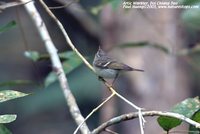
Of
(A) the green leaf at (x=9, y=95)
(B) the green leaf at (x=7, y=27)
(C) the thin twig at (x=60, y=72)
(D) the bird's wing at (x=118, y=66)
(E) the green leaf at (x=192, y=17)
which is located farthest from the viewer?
(E) the green leaf at (x=192, y=17)

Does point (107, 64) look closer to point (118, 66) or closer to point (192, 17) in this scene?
point (118, 66)

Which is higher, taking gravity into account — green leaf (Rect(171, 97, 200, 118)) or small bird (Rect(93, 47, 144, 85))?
green leaf (Rect(171, 97, 200, 118))

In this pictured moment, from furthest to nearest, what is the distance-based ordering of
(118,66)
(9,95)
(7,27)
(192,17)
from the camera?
(192,17), (118,66), (7,27), (9,95)

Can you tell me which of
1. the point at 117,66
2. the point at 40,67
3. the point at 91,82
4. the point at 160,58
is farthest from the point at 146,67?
the point at 40,67

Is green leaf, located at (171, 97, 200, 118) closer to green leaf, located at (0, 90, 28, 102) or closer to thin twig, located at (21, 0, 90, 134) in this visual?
thin twig, located at (21, 0, 90, 134)

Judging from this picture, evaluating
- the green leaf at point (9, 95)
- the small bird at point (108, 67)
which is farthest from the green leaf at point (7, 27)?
the green leaf at point (9, 95)

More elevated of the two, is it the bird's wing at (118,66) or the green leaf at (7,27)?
the green leaf at (7,27)

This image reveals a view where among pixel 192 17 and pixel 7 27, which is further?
pixel 192 17

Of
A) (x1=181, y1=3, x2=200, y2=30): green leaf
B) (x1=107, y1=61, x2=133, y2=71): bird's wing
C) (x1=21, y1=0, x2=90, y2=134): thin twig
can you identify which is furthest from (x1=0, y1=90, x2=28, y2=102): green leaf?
(x1=181, y1=3, x2=200, y2=30): green leaf

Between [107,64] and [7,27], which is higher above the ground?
[7,27]

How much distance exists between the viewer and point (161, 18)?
14.5 ft

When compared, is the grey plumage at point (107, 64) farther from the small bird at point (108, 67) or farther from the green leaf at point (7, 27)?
the green leaf at point (7, 27)

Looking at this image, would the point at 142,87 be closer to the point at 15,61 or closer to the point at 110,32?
the point at 110,32

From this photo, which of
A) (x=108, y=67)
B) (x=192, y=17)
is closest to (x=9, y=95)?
(x=108, y=67)
